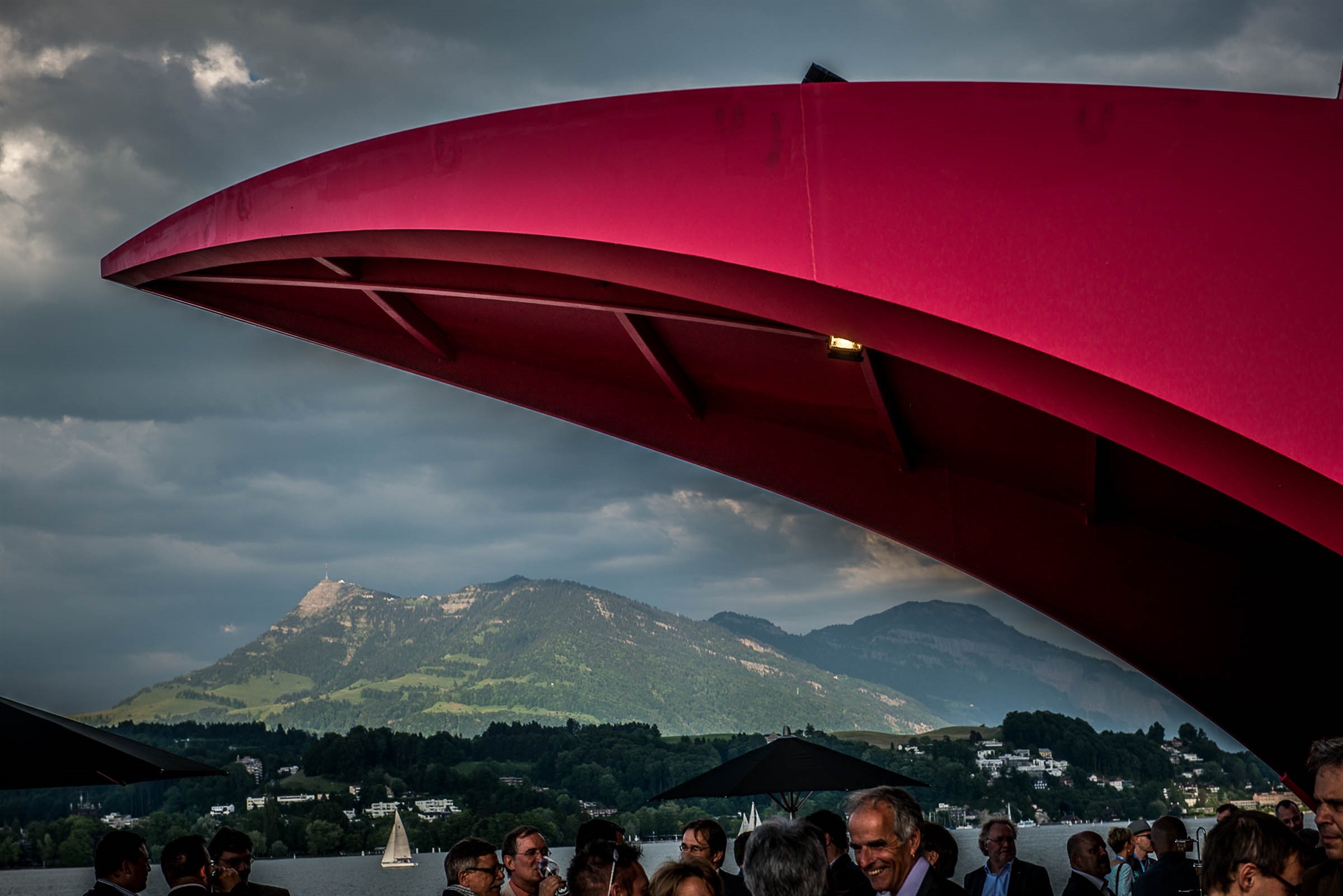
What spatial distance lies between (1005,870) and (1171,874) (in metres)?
1.10

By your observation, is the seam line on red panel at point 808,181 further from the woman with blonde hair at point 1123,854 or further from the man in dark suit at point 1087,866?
the woman with blonde hair at point 1123,854

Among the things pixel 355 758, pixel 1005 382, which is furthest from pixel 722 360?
pixel 355 758

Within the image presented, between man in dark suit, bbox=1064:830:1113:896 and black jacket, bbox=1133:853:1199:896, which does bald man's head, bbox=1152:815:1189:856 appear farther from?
man in dark suit, bbox=1064:830:1113:896

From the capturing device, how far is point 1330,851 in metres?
3.78

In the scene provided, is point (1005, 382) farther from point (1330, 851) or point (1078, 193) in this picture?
point (1330, 851)

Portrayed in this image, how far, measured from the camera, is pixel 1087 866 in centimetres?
741

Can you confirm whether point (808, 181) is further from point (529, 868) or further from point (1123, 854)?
point (1123, 854)

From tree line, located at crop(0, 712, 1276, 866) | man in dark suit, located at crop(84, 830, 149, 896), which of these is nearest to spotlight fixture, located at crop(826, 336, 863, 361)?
man in dark suit, located at crop(84, 830, 149, 896)

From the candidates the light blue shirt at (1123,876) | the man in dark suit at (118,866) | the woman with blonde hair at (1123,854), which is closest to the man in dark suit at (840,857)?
the man in dark suit at (118,866)

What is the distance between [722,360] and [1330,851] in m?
5.57

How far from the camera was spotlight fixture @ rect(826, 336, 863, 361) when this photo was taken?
7.14 metres

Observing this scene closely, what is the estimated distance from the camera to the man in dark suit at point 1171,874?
6852 millimetres

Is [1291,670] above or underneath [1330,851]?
above

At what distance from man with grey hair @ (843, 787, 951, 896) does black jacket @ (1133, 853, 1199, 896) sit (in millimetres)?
3567
